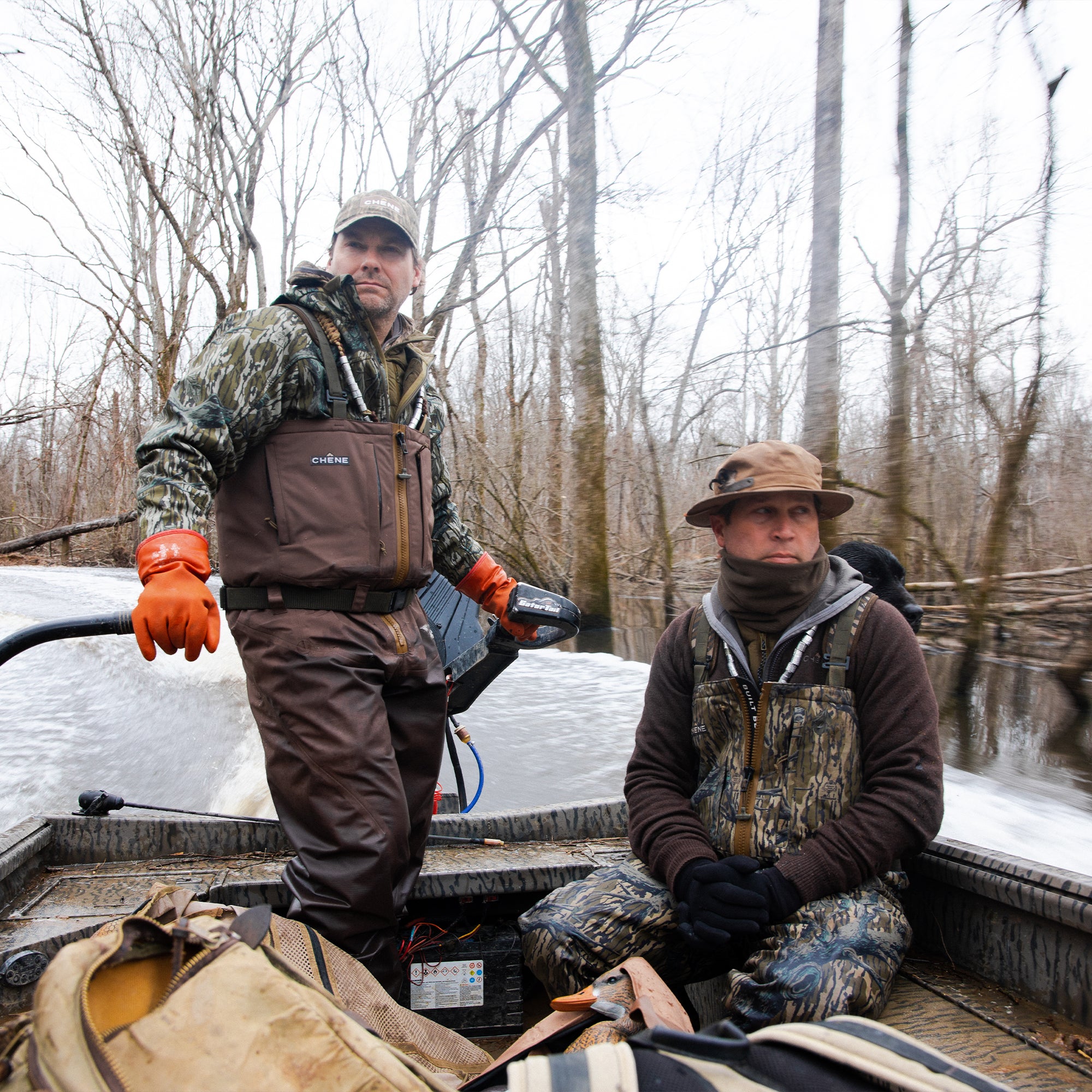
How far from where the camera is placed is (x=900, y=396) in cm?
816

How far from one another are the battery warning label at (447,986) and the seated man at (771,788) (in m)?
0.35

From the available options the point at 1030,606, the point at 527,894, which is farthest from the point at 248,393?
the point at 1030,606

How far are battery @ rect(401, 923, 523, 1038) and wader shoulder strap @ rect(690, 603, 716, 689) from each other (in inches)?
37.6

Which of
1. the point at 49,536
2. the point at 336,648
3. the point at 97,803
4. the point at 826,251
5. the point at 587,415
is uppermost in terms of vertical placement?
the point at 826,251

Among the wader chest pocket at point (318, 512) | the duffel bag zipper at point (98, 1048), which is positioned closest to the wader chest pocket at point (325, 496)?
the wader chest pocket at point (318, 512)

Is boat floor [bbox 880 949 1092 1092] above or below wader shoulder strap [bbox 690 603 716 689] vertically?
below

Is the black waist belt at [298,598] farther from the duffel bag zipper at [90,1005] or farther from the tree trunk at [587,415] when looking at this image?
the tree trunk at [587,415]

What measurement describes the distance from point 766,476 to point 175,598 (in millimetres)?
1395

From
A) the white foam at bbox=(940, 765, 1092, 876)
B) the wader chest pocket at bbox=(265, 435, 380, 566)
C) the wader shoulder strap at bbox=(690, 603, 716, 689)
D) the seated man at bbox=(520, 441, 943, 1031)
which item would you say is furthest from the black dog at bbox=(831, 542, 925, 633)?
the wader chest pocket at bbox=(265, 435, 380, 566)

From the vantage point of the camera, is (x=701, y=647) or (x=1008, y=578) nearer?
(x=701, y=647)

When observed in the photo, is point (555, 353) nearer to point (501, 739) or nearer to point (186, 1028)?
point (501, 739)

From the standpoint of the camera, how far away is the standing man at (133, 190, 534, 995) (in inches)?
74.9

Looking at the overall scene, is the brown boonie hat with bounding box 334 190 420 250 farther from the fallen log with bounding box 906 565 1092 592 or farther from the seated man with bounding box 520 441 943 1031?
the fallen log with bounding box 906 565 1092 592

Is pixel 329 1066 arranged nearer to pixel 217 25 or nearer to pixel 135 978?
pixel 135 978
